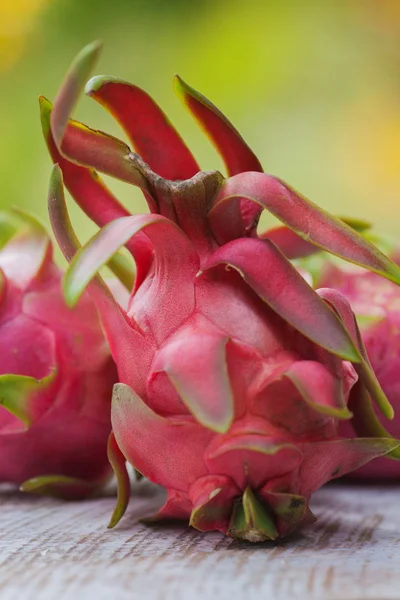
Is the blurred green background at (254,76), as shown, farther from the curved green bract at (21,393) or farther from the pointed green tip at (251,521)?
the pointed green tip at (251,521)

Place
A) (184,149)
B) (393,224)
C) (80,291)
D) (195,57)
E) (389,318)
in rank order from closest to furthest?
(80,291) → (184,149) → (389,318) → (393,224) → (195,57)

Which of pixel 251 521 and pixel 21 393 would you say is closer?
pixel 251 521

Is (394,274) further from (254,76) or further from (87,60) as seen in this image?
(254,76)

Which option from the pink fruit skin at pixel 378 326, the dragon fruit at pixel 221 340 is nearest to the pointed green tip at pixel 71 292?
the dragon fruit at pixel 221 340

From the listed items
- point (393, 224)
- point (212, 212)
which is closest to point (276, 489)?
point (212, 212)

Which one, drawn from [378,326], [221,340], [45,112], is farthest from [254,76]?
[221,340]

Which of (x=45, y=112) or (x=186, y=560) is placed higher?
(x=45, y=112)

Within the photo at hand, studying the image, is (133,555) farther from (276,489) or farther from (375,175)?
(375,175)
